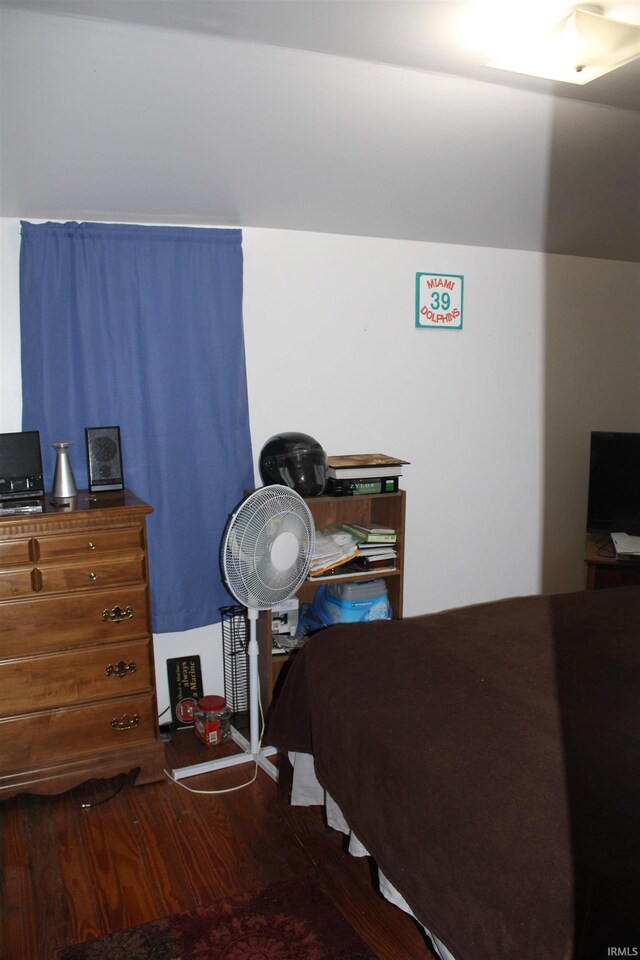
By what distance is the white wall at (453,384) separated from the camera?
9.84 ft

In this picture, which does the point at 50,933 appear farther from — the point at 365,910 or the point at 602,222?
the point at 602,222

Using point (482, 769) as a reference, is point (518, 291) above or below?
above

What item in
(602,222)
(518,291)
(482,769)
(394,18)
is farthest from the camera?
(518,291)

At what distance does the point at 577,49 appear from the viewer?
1864mm

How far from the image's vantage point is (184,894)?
1.99 meters

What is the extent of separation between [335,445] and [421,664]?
4.73 ft

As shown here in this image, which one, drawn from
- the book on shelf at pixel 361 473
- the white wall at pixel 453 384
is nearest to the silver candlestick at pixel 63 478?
the white wall at pixel 453 384

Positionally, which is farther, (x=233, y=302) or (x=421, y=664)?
(x=233, y=302)

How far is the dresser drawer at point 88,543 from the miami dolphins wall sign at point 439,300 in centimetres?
174

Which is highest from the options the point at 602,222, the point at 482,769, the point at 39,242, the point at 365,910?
the point at 602,222

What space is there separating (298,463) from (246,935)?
1577mm

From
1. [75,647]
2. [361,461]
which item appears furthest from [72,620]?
[361,461]

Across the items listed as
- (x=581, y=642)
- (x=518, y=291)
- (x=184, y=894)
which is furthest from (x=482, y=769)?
(x=518, y=291)

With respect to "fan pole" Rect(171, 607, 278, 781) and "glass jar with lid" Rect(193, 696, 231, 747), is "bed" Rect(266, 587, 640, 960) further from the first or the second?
"glass jar with lid" Rect(193, 696, 231, 747)
